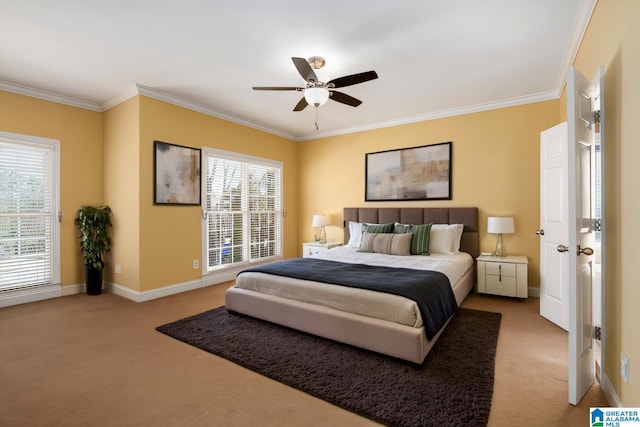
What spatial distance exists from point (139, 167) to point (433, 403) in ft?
13.5

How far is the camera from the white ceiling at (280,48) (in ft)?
7.93

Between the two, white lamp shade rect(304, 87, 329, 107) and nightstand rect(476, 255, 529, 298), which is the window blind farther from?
nightstand rect(476, 255, 529, 298)

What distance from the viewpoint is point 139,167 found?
4020 millimetres

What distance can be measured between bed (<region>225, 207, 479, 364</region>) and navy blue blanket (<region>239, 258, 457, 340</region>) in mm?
52

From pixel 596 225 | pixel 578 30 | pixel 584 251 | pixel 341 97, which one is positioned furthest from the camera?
pixel 341 97

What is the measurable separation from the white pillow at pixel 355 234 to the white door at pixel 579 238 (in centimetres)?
314

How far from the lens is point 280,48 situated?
2.96m

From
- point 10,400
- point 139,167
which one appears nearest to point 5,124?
point 139,167

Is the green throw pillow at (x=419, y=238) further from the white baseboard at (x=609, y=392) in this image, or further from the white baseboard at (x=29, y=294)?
the white baseboard at (x=29, y=294)

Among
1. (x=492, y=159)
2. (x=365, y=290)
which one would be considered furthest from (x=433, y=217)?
(x=365, y=290)

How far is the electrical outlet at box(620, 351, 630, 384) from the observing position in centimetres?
163

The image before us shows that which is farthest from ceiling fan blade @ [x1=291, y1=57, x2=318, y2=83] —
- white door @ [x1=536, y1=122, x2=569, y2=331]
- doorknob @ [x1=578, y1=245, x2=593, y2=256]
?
white door @ [x1=536, y1=122, x2=569, y2=331]

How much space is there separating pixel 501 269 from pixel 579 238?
2348mm

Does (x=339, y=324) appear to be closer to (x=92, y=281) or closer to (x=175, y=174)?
(x=175, y=174)
